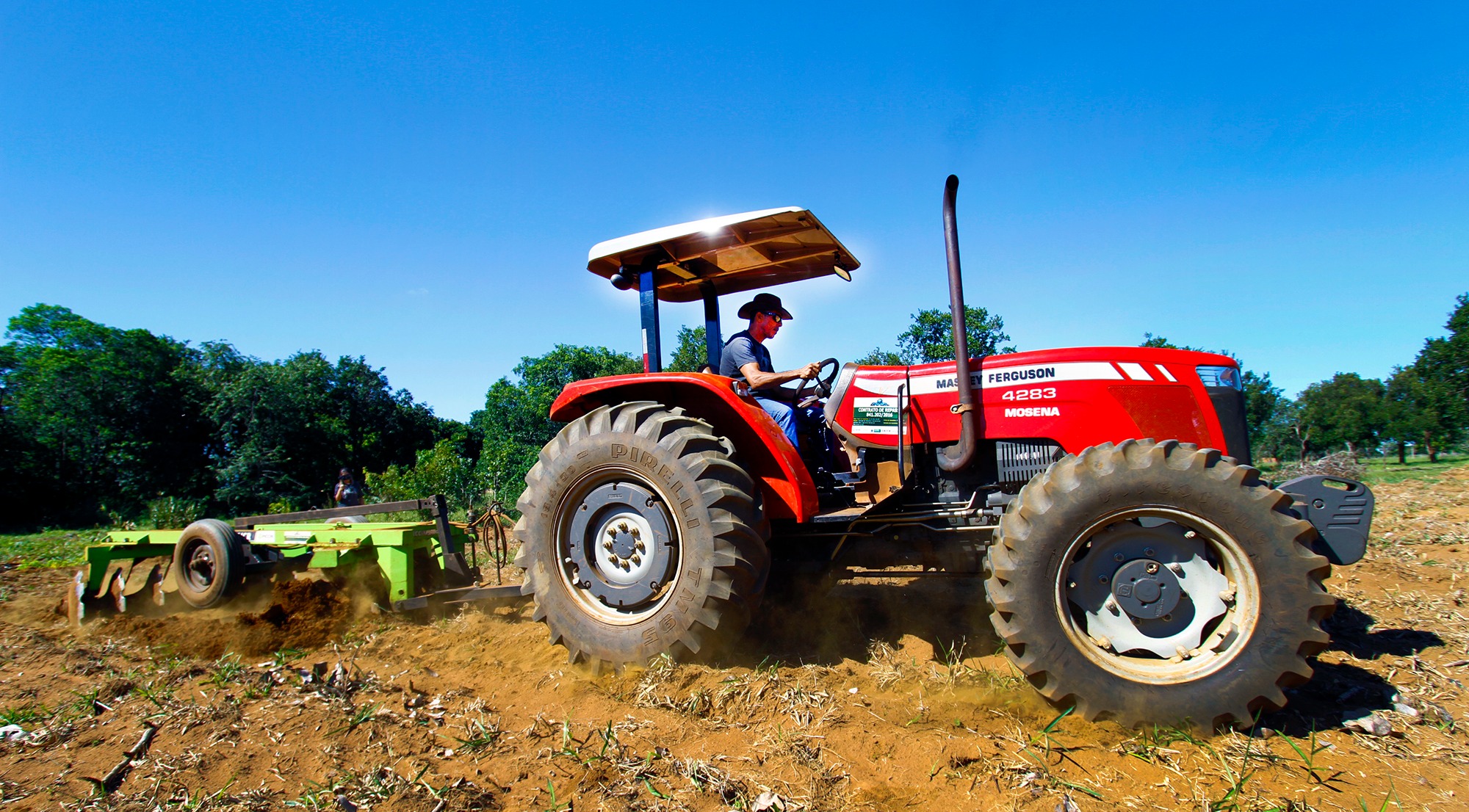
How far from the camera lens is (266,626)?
14.8 ft

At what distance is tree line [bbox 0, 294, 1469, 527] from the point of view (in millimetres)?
27016

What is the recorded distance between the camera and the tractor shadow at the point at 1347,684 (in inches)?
110

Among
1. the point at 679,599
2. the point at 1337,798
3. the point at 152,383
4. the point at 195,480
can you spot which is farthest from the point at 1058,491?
the point at 152,383

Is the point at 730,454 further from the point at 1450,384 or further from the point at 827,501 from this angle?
the point at 1450,384

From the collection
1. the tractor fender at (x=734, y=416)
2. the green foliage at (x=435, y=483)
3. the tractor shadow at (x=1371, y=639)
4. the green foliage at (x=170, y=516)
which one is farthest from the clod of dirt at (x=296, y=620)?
the green foliage at (x=435, y=483)

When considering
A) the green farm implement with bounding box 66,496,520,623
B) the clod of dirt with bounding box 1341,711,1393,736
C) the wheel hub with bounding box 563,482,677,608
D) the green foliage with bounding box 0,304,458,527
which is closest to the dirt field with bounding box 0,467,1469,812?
the clod of dirt with bounding box 1341,711,1393,736

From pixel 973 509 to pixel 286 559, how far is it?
4.91m

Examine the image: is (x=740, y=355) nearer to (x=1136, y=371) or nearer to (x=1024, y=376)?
(x=1024, y=376)

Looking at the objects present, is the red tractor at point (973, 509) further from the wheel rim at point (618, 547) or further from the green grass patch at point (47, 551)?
the green grass patch at point (47, 551)

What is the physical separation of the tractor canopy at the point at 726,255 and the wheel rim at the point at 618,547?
4.32 feet

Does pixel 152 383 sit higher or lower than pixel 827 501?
higher

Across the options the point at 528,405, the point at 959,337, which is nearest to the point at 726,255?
the point at 959,337

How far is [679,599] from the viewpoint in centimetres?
342

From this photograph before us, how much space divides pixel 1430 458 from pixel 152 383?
2428 inches
